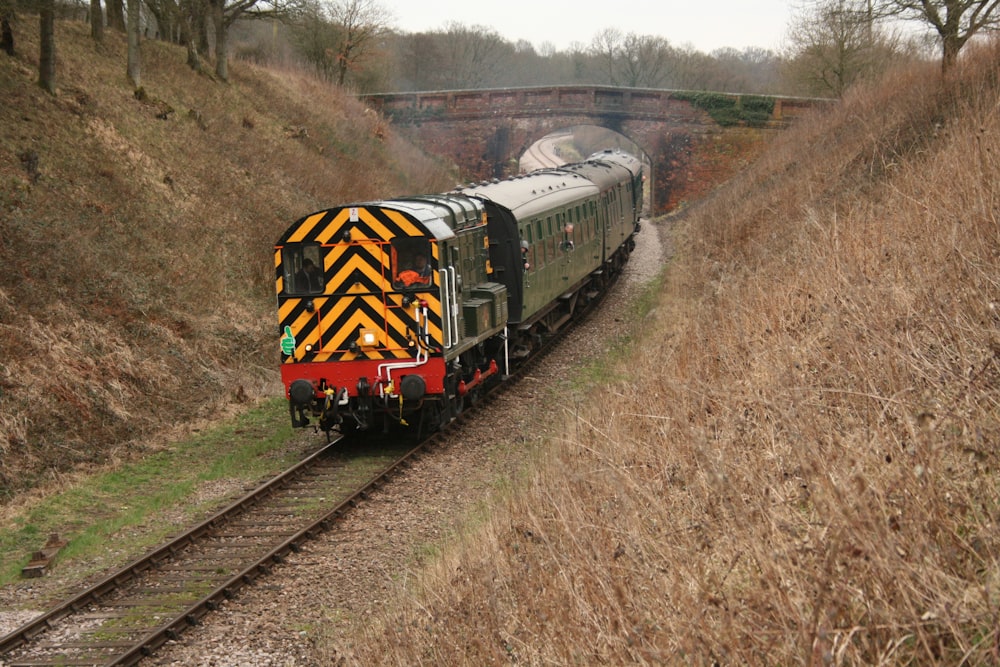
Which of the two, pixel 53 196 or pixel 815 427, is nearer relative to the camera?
pixel 815 427

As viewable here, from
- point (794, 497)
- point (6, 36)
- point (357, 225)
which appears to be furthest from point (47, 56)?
point (794, 497)

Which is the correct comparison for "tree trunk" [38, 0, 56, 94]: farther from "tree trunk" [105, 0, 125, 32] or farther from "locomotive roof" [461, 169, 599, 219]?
"locomotive roof" [461, 169, 599, 219]

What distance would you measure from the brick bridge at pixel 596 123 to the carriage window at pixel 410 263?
126 feet

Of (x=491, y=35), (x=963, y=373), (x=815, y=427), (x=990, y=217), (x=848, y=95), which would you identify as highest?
(x=491, y=35)

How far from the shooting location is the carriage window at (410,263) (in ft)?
39.8

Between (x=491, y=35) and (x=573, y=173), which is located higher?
(x=491, y=35)

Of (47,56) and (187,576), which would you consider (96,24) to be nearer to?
(47,56)

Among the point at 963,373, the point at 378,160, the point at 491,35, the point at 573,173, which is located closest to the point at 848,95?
the point at 573,173

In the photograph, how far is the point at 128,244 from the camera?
59.0 feet

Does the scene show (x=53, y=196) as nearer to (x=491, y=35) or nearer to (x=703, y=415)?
(x=703, y=415)

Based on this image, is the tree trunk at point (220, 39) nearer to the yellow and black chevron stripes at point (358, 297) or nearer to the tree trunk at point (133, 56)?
the tree trunk at point (133, 56)

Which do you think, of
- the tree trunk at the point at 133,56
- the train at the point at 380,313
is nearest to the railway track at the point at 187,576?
the train at the point at 380,313

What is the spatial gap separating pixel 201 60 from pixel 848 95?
22.2 m

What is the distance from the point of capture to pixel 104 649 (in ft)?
23.5
